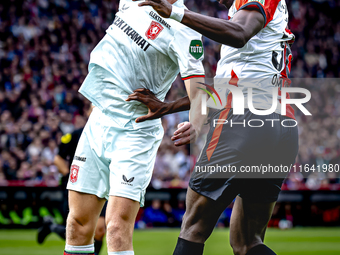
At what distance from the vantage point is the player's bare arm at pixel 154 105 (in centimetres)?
→ 308

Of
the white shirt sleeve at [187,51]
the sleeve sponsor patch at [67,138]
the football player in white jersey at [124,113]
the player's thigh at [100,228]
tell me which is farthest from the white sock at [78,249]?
the sleeve sponsor patch at [67,138]

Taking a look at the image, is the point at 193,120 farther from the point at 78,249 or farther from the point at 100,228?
the point at 100,228

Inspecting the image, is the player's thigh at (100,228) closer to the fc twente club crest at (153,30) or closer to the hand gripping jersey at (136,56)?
the hand gripping jersey at (136,56)

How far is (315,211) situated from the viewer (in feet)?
39.8

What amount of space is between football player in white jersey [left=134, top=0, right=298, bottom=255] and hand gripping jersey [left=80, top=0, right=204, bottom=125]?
0.23m

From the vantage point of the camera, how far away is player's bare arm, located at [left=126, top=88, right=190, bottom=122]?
308 centimetres

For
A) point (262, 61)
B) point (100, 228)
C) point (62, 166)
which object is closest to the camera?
point (262, 61)

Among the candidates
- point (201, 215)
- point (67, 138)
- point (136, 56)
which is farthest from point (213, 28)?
point (67, 138)

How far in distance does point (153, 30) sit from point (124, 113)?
607 millimetres

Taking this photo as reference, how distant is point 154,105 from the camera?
→ 3.11 m

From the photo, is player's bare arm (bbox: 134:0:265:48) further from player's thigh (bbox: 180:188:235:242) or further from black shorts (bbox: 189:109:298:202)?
player's thigh (bbox: 180:188:235:242)

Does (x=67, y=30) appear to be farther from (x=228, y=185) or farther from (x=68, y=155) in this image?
(x=228, y=185)

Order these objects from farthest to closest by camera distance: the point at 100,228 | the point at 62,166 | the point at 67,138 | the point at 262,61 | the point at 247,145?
1. the point at 62,166
2. the point at 67,138
3. the point at 100,228
4. the point at 262,61
5. the point at 247,145

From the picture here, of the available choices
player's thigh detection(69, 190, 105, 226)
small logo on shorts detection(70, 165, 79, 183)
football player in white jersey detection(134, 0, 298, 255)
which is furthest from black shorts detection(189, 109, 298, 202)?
small logo on shorts detection(70, 165, 79, 183)
